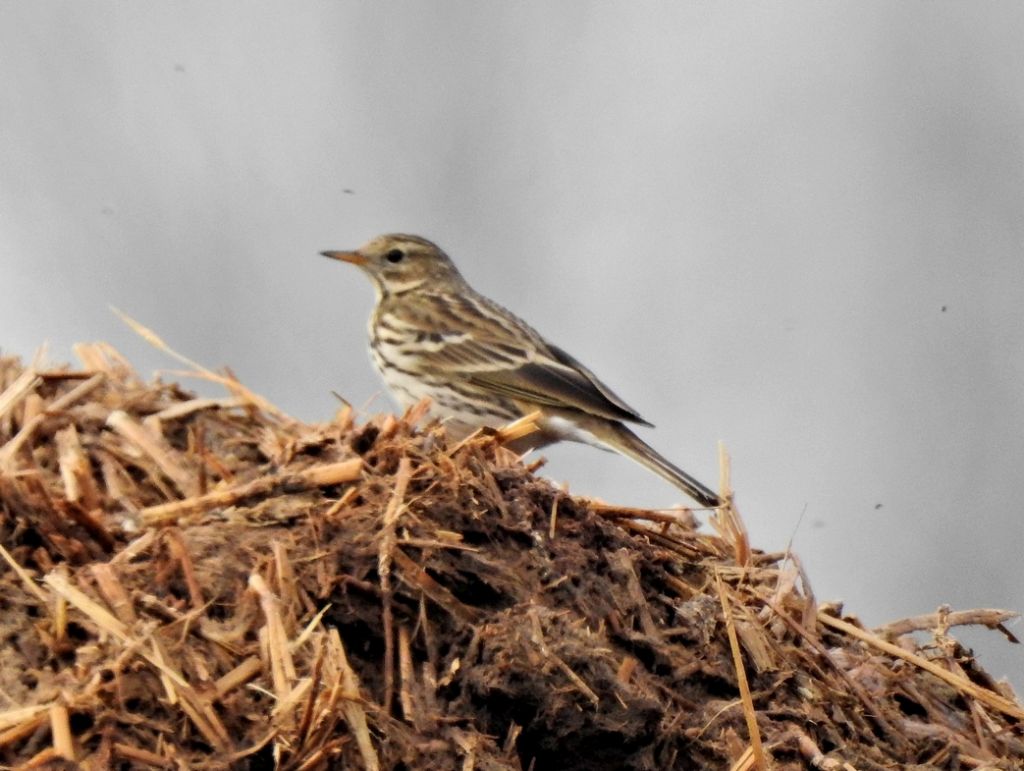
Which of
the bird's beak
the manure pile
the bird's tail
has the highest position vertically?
the bird's beak

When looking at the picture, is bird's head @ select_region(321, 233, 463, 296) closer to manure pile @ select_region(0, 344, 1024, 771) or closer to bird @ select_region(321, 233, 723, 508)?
bird @ select_region(321, 233, 723, 508)

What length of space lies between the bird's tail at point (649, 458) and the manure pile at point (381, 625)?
255 centimetres

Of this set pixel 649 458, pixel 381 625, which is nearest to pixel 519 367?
pixel 649 458

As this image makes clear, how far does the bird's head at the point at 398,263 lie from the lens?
9.98 m

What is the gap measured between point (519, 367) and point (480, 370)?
0.73ft

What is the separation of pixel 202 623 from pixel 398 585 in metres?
0.49

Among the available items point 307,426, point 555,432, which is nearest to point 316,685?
point 307,426

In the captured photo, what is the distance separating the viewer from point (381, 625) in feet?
13.8

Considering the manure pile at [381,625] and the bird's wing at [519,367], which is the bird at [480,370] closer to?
the bird's wing at [519,367]

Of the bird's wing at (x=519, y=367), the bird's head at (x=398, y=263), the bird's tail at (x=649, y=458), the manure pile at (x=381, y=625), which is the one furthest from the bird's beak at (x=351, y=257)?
the manure pile at (x=381, y=625)

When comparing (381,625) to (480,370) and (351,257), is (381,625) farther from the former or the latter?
(351,257)

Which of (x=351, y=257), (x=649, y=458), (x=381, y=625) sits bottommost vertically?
(x=381, y=625)

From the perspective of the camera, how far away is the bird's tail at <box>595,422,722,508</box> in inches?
312

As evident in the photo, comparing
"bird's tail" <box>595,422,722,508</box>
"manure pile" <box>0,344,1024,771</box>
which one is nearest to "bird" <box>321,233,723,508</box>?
"bird's tail" <box>595,422,722,508</box>
